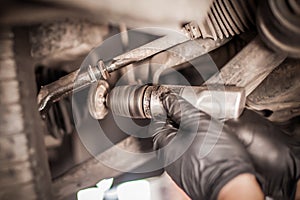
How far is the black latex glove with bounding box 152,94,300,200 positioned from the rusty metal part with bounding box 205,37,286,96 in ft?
0.26

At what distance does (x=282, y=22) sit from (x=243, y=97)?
16 cm

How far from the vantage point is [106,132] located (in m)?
1.02

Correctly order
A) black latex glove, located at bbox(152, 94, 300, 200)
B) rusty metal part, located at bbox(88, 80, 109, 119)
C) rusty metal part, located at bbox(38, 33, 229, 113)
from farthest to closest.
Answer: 1. rusty metal part, located at bbox(88, 80, 109, 119)
2. rusty metal part, located at bbox(38, 33, 229, 113)
3. black latex glove, located at bbox(152, 94, 300, 200)

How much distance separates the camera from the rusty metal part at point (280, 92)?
0.80 meters

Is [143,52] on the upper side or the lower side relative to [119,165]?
upper

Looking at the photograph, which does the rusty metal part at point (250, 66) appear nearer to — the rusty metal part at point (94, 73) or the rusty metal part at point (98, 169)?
the rusty metal part at point (94, 73)

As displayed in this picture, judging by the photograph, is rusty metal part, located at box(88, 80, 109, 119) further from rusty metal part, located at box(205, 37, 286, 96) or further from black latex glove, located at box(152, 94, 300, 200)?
rusty metal part, located at box(205, 37, 286, 96)

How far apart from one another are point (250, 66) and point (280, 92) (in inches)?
5.1

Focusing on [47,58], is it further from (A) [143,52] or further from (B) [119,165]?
(B) [119,165]

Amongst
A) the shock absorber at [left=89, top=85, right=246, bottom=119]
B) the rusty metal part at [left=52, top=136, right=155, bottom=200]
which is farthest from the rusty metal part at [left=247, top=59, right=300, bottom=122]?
the rusty metal part at [left=52, top=136, right=155, bottom=200]

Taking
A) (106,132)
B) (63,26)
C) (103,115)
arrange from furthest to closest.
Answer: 1. (106,132)
2. (103,115)
3. (63,26)

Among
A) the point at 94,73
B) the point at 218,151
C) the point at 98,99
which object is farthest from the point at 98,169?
the point at 218,151

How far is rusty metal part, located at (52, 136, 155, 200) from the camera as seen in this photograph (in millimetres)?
902

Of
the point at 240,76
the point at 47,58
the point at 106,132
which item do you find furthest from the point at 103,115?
the point at 240,76
